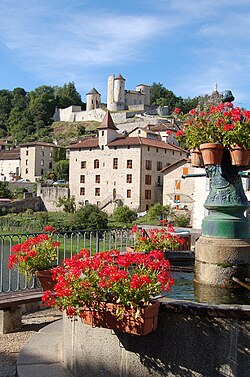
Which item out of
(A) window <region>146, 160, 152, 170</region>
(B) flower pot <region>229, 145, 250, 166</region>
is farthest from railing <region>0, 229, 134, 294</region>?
(A) window <region>146, 160, 152, 170</region>

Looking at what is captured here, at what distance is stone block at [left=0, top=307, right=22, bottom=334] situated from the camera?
6.31 m

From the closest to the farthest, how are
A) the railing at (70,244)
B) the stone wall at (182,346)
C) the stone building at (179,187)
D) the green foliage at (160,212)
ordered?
the stone wall at (182,346)
the railing at (70,244)
the green foliage at (160,212)
the stone building at (179,187)

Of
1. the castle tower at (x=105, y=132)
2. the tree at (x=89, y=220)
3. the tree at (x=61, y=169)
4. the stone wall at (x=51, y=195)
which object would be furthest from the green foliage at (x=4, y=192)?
the tree at (x=89, y=220)

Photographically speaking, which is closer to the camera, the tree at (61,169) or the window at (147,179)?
the window at (147,179)

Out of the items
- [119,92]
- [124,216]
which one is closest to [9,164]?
[119,92]

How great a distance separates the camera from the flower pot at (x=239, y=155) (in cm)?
507

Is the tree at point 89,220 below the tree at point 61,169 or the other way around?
below

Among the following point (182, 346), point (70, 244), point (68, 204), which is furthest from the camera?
point (68, 204)

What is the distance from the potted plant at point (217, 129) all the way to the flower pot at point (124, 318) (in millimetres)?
2242

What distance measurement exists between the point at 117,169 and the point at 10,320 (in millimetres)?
53526

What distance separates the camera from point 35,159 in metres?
80.1

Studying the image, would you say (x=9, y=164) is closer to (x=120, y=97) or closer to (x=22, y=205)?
(x=22, y=205)

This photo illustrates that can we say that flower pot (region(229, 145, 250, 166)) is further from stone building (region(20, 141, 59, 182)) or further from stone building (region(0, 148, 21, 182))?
stone building (region(0, 148, 21, 182))

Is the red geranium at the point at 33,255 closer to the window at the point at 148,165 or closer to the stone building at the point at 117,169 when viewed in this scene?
the stone building at the point at 117,169
